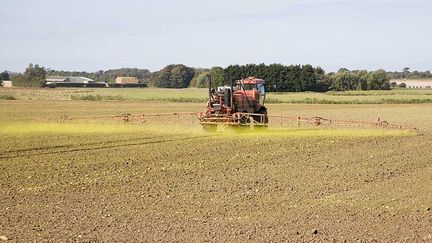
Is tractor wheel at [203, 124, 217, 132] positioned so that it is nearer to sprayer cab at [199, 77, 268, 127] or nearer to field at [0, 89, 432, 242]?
sprayer cab at [199, 77, 268, 127]

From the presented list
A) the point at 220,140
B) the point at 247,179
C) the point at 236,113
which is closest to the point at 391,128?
the point at 236,113

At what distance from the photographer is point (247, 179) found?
13.4m

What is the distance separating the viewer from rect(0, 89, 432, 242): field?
8867mm

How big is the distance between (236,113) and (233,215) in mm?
16650

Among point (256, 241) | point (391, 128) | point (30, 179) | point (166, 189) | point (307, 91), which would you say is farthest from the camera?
point (307, 91)

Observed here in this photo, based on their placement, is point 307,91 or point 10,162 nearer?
point 10,162

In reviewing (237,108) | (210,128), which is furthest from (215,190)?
(237,108)

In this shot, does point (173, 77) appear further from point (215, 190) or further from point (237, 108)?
point (215, 190)

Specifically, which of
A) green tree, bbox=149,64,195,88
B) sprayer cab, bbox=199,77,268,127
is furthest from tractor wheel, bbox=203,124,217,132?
green tree, bbox=149,64,195,88

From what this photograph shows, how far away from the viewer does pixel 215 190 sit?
12.1 m

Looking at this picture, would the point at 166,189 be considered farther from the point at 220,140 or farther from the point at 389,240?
the point at 220,140

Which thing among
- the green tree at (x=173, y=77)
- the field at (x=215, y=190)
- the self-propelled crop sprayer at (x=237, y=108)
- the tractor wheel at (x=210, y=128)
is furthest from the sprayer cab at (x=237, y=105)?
the green tree at (x=173, y=77)

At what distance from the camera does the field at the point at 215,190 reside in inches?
349

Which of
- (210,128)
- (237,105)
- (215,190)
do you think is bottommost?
(210,128)
